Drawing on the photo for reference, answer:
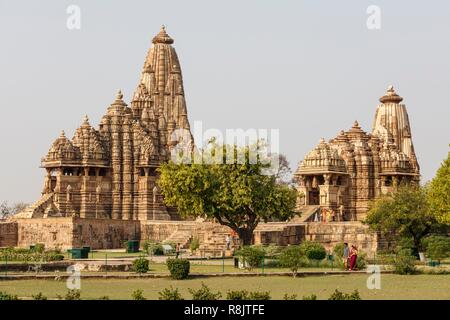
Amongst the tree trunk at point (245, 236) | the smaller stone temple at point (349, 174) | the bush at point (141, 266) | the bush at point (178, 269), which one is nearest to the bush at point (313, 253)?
the tree trunk at point (245, 236)

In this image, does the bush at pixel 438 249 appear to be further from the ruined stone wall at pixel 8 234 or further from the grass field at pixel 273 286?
the ruined stone wall at pixel 8 234

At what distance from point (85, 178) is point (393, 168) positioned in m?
27.1

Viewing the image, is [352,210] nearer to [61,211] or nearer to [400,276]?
[61,211]

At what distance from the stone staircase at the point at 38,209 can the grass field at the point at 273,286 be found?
142 feet

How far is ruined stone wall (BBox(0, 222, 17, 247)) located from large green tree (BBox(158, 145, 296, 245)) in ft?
52.2

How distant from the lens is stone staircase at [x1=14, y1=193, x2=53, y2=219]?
3295 inches

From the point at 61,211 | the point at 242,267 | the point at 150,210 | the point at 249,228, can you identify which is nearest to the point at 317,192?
the point at 150,210

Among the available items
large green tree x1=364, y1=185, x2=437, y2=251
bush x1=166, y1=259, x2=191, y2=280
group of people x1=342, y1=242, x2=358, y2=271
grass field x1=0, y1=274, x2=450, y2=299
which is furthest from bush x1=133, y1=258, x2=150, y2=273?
large green tree x1=364, y1=185, x2=437, y2=251

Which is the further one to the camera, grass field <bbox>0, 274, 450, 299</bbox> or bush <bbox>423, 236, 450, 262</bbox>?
bush <bbox>423, 236, 450, 262</bbox>

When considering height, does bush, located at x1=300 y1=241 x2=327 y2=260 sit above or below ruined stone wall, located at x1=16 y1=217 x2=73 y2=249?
below

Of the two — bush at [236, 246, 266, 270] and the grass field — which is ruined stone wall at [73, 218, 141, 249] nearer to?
bush at [236, 246, 266, 270]

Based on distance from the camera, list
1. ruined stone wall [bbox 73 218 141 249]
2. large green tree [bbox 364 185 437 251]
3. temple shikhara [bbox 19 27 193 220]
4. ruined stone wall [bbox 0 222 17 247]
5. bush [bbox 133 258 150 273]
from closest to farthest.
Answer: bush [bbox 133 258 150 273], large green tree [bbox 364 185 437 251], ruined stone wall [bbox 73 218 141 249], ruined stone wall [bbox 0 222 17 247], temple shikhara [bbox 19 27 193 220]

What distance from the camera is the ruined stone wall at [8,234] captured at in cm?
7456

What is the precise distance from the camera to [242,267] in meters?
48.3
